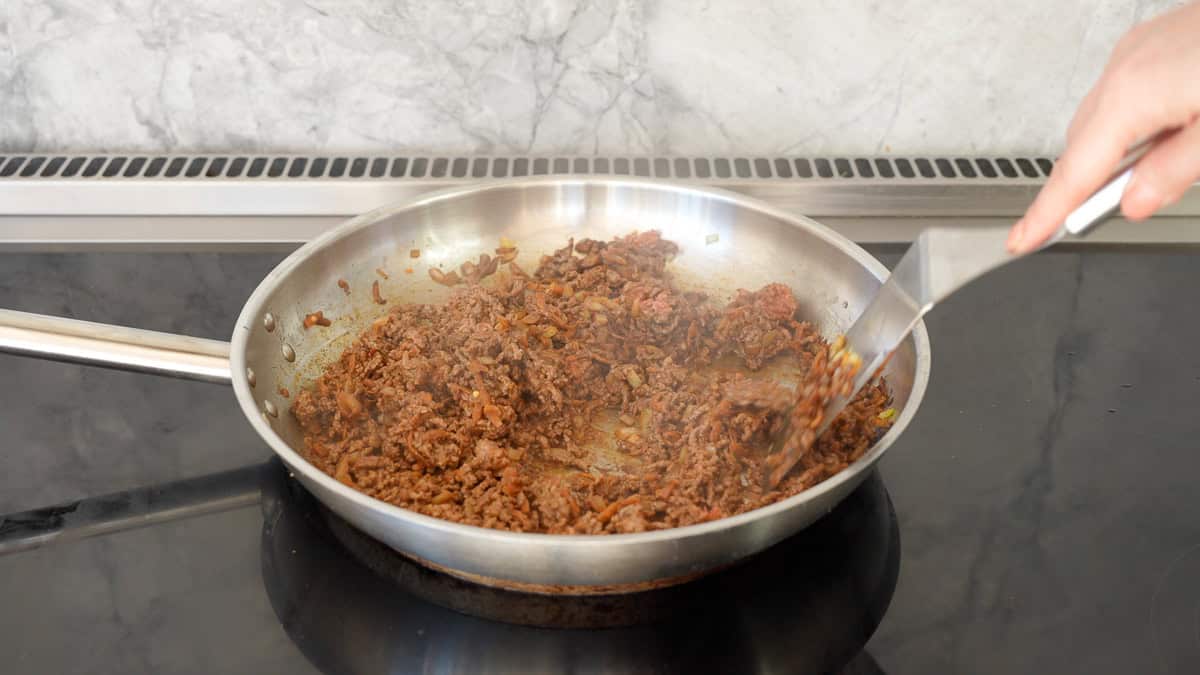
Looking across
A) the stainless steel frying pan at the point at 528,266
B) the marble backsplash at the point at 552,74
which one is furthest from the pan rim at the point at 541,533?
the marble backsplash at the point at 552,74

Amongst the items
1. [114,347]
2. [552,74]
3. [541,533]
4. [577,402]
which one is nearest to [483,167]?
[552,74]

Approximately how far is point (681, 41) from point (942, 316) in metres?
0.61

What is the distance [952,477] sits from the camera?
45.3 inches

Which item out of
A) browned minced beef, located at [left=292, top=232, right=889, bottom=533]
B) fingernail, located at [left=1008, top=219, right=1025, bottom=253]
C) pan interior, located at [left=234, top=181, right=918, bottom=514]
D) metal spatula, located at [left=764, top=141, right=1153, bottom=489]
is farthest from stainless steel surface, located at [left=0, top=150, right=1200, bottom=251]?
fingernail, located at [left=1008, top=219, right=1025, bottom=253]

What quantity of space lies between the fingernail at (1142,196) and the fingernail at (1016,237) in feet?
0.28

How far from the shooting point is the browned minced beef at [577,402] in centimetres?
105

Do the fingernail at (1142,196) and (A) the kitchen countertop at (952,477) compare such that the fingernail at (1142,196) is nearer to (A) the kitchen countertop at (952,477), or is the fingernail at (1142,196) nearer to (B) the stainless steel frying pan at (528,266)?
(B) the stainless steel frying pan at (528,266)

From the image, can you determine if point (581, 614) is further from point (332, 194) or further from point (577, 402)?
point (332, 194)

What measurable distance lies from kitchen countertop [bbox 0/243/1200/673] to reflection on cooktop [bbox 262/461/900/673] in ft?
0.10

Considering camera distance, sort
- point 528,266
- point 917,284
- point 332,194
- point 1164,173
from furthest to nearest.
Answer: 1. point 332,194
2. point 528,266
3. point 917,284
4. point 1164,173

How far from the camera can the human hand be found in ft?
2.49

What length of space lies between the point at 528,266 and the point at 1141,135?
2.89 ft

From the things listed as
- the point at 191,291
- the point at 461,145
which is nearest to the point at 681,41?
the point at 461,145

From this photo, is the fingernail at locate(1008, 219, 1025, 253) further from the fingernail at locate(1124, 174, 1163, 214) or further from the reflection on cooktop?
the reflection on cooktop
